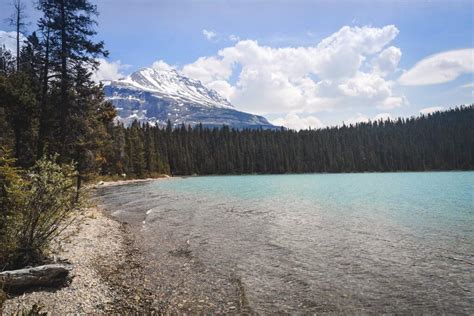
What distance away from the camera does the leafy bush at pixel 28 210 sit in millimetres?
11016

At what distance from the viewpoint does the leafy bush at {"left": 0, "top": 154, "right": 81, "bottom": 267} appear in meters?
11.0

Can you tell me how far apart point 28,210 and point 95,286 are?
368cm

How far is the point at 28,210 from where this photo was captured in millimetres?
11750

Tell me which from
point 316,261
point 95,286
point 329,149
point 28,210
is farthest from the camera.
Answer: point 329,149

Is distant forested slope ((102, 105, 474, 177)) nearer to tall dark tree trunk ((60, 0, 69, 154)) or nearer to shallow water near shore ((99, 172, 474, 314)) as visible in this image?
tall dark tree trunk ((60, 0, 69, 154))

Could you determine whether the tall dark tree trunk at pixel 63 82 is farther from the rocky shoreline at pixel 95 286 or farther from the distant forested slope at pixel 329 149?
the distant forested slope at pixel 329 149

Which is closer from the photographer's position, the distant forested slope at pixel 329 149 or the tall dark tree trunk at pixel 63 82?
the tall dark tree trunk at pixel 63 82

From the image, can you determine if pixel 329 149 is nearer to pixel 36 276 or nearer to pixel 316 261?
pixel 316 261

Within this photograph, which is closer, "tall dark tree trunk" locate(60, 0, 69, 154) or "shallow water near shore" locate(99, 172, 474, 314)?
"shallow water near shore" locate(99, 172, 474, 314)

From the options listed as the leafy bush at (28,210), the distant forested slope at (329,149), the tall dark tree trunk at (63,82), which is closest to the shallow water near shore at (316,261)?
the leafy bush at (28,210)

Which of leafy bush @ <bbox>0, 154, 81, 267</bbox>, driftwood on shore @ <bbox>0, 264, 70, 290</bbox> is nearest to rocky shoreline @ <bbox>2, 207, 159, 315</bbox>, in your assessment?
driftwood on shore @ <bbox>0, 264, 70, 290</bbox>

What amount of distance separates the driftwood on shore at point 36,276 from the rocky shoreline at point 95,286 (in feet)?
0.94

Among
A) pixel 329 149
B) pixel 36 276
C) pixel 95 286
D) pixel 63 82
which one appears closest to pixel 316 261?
pixel 95 286

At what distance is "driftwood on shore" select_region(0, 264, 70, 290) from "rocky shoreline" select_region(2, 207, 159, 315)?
0.29 meters
